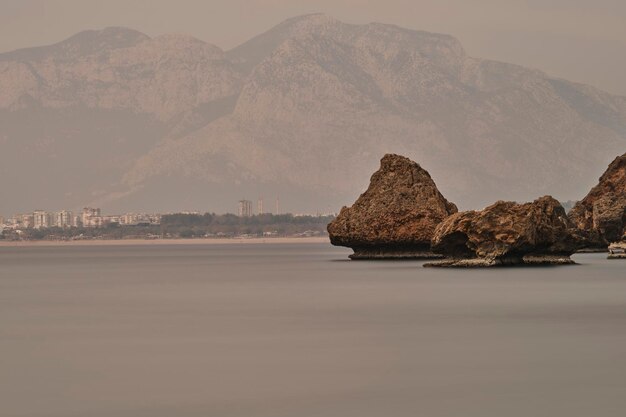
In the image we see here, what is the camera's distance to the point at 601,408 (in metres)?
29.2

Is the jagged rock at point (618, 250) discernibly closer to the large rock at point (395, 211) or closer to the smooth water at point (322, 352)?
the large rock at point (395, 211)

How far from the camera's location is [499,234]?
91.7 meters

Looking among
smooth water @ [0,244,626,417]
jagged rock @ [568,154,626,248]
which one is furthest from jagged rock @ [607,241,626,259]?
smooth water @ [0,244,626,417]

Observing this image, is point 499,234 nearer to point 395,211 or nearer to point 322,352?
point 395,211

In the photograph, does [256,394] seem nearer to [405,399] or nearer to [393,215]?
[405,399]

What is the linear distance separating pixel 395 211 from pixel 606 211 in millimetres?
41571

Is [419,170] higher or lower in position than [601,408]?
higher

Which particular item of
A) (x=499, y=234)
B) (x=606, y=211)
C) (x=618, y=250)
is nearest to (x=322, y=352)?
(x=499, y=234)

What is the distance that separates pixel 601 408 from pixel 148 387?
1052 cm

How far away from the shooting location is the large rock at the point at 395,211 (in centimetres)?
10894

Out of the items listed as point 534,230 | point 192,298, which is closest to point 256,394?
point 192,298

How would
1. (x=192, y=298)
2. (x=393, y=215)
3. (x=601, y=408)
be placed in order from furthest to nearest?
1. (x=393, y=215)
2. (x=192, y=298)
3. (x=601, y=408)

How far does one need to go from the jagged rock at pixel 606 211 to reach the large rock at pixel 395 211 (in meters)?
30.9

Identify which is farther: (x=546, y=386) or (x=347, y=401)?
(x=546, y=386)
